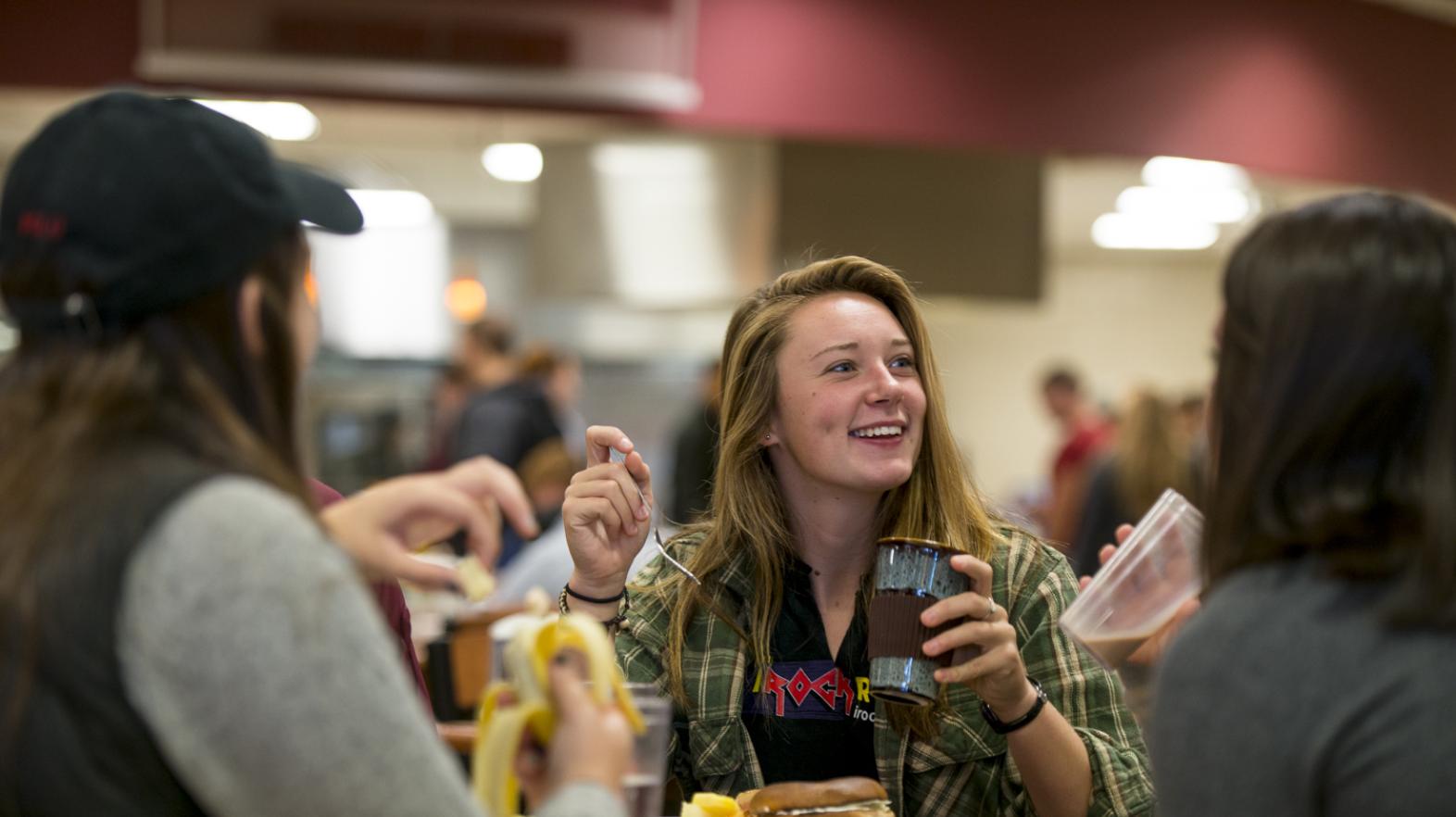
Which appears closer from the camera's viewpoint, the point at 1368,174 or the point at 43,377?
the point at 43,377

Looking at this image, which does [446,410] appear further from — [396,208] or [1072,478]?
[1072,478]

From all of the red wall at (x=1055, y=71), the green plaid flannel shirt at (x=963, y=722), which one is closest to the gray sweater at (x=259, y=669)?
the green plaid flannel shirt at (x=963, y=722)

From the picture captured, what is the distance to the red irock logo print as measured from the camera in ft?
6.88

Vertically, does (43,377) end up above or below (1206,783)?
above

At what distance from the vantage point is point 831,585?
89.8 inches

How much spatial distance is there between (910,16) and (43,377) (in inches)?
190

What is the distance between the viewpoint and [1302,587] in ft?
3.93

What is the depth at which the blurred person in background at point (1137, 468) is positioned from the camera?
5.36m

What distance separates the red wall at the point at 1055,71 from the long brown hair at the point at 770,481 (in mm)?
3114

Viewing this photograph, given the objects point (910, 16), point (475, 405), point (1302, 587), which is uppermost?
point (910, 16)

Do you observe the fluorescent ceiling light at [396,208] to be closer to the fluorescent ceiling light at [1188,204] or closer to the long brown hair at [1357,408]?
the fluorescent ceiling light at [1188,204]

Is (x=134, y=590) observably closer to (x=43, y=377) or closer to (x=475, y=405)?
(x=43, y=377)

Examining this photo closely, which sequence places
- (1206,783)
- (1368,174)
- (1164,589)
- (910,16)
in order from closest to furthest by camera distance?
(1206,783) < (1164,589) < (910,16) < (1368,174)

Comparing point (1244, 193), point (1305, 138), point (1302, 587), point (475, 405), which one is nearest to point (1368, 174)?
point (1305, 138)
